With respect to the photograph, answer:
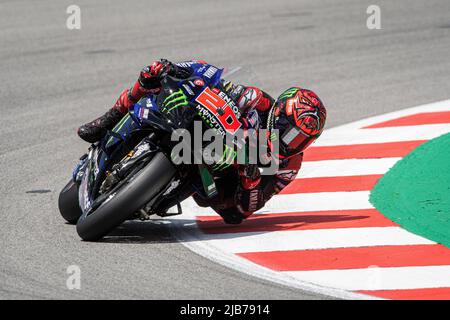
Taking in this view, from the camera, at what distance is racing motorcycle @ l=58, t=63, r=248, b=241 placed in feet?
21.5

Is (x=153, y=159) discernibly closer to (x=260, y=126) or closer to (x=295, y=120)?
(x=260, y=126)

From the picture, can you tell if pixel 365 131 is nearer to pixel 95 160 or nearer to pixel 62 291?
pixel 95 160

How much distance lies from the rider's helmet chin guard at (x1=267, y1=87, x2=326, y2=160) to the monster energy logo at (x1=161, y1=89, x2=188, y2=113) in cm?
69

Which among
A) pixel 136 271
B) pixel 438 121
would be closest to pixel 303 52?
pixel 438 121

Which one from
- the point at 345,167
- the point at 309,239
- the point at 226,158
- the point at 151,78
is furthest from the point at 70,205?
the point at 345,167

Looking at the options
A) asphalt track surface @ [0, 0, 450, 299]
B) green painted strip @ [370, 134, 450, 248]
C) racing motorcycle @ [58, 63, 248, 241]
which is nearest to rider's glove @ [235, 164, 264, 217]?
racing motorcycle @ [58, 63, 248, 241]

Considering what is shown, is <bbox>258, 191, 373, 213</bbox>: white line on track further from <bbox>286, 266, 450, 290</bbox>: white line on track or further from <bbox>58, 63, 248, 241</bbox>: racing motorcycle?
<bbox>286, 266, 450, 290</bbox>: white line on track

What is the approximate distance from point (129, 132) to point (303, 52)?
279 inches

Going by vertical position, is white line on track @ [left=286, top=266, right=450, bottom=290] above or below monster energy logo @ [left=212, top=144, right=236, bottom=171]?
below

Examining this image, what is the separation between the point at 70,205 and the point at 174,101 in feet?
4.29

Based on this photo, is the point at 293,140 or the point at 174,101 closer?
the point at 174,101

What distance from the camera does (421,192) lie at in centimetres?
795

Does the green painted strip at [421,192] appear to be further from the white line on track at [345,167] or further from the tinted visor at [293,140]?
the tinted visor at [293,140]
